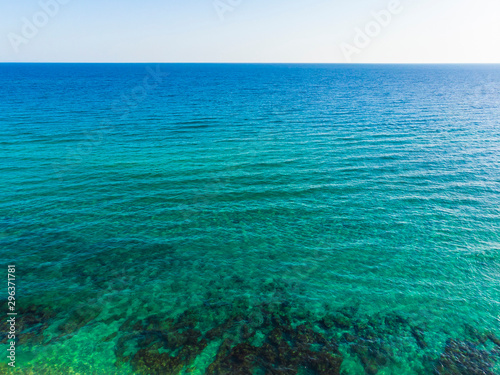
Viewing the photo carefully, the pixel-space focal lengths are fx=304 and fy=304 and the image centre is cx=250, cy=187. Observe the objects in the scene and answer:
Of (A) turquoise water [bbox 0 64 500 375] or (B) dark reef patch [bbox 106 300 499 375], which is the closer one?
(B) dark reef patch [bbox 106 300 499 375]

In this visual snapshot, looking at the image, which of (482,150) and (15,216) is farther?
(482,150)

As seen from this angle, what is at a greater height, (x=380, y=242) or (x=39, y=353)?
(x=39, y=353)

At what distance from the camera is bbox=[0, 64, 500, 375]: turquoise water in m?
15.1

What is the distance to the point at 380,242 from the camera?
23547 mm

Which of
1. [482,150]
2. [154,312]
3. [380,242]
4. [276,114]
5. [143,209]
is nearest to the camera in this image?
[154,312]

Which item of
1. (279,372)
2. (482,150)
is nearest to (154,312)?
(279,372)

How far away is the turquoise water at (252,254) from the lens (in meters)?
15.1

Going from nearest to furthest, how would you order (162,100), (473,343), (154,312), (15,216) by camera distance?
A: 1. (473,343)
2. (154,312)
3. (15,216)
4. (162,100)

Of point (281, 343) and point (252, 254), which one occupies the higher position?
point (252, 254)

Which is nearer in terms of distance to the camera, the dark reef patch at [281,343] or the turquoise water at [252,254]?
the dark reef patch at [281,343]

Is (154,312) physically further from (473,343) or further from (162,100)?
(162,100)

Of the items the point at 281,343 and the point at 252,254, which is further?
the point at 252,254

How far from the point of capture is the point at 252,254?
2231 cm

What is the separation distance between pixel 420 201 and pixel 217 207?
19560 millimetres
